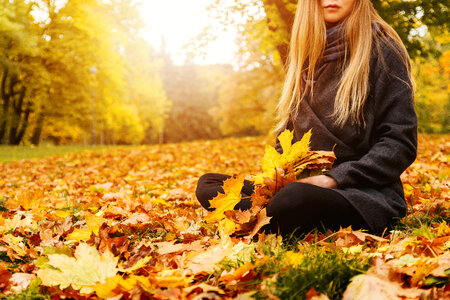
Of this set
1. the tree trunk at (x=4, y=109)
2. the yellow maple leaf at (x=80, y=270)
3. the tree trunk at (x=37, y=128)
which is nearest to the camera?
the yellow maple leaf at (x=80, y=270)

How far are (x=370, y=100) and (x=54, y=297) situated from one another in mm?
1733

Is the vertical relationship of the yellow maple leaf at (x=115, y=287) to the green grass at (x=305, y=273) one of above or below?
below

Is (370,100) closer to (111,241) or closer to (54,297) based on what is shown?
(111,241)

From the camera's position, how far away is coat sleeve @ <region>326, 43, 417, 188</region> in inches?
69.6

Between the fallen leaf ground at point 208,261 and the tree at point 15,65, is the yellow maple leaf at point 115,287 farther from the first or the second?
the tree at point 15,65

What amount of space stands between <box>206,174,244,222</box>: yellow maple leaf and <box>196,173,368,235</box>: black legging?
0.20 m

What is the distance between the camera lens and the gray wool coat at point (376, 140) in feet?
5.79

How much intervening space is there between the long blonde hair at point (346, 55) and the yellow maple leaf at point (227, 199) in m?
0.66

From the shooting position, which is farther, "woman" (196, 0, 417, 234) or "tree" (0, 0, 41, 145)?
"tree" (0, 0, 41, 145)

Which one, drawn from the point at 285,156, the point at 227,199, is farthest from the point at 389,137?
the point at 227,199

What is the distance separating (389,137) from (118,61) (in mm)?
18389

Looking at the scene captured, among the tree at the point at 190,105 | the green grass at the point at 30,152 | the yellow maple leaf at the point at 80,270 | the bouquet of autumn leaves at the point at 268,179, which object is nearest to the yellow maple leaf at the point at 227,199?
the bouquet of autumn leaves at the point at 268,179

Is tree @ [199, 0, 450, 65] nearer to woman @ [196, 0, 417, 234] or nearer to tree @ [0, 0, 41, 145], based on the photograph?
woman @ [196, 0, 417, 234]

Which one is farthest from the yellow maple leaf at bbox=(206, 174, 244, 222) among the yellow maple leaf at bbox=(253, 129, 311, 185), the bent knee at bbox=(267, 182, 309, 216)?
the bent knee at bbox=(267, 182, 309, 216)
